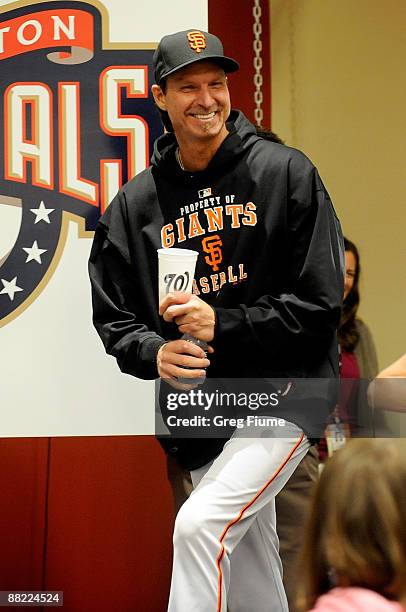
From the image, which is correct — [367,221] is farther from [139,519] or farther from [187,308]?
[187,308]

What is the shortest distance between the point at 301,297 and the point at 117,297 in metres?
0.53

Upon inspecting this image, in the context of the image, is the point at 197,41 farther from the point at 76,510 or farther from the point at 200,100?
the point at 76,510

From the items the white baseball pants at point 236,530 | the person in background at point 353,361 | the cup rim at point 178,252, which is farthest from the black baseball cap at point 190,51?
the person in background at point 353,361

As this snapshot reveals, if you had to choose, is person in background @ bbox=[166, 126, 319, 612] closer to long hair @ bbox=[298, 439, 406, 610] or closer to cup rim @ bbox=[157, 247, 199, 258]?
cup rim @ bbox=[157, 247, 199, 258]

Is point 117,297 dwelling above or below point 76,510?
above

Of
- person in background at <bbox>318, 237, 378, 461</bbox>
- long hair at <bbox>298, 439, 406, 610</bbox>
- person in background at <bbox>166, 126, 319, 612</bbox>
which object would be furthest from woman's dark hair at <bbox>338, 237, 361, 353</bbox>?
long hair at <bbox>298, 439, 406, 610</bbox>

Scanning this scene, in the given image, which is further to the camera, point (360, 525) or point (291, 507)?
point (291, 507)

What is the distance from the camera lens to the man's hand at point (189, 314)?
2730 mm

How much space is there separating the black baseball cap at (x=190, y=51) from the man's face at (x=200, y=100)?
0.03m

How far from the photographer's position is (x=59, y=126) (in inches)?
129

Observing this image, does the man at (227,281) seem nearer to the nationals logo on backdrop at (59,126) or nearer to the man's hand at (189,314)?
the man's hand at (189,314)

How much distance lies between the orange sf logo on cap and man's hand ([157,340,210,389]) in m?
0.75

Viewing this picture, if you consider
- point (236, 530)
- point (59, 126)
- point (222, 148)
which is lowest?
point (236, 530)

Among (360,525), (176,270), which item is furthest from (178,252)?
(360,525)
